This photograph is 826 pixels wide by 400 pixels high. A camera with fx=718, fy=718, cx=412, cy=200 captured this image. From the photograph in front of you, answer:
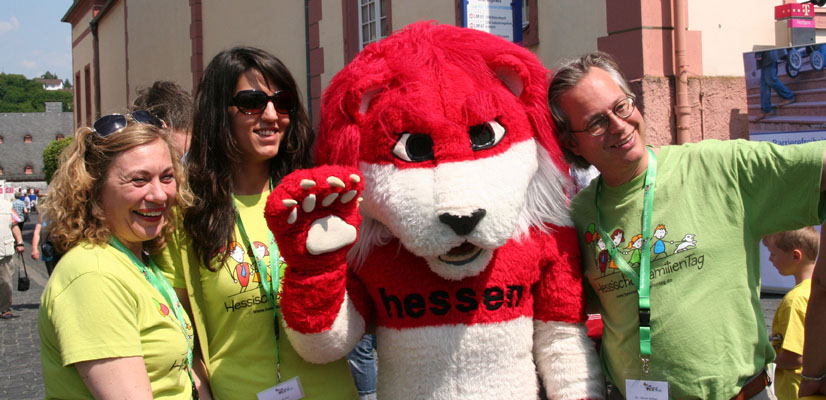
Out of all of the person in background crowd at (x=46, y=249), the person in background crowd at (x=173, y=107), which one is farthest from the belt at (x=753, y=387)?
the person in background crowd at (x=173, y=107)

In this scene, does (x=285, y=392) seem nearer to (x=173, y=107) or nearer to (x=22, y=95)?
(x=173, y=107)

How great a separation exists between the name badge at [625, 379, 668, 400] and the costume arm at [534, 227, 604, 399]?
3.5 inches

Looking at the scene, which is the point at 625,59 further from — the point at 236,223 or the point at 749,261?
the point at 236,223

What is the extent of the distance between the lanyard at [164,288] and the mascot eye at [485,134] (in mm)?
1087

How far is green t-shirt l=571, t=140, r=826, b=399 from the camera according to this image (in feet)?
7.52

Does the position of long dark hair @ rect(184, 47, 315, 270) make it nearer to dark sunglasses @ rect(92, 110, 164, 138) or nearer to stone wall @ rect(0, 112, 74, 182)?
dark sunglasses @ rect(92, 110, 164, 138)

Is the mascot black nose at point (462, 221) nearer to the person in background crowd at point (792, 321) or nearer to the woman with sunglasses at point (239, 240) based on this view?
the woman with sunglasses at point (239, 240)

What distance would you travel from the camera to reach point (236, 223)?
2.46m

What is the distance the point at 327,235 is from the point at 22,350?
6964 millimetres

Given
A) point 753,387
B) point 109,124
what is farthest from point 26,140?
point 753,387

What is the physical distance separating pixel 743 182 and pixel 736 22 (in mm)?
6450

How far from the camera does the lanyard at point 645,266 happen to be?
2305 millimetres

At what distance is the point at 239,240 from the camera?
245 cm

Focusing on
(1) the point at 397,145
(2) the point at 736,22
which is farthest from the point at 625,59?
(1) the point at 397,145
